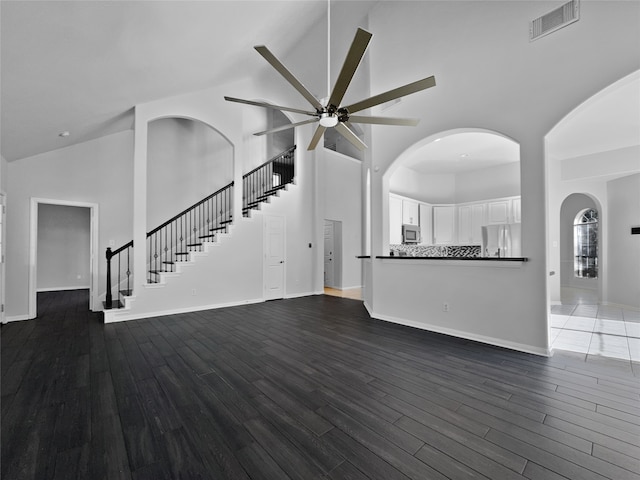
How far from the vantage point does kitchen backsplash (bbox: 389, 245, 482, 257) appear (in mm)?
7469

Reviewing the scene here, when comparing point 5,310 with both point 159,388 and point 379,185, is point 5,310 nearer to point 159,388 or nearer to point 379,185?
point 159,388

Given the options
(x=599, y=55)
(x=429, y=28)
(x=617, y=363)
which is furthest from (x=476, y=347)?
(x=429, y=28)

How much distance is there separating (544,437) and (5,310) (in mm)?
7271

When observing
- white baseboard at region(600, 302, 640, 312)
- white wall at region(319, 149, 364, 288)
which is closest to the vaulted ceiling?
white wall at region(319, 149, 364, 288)

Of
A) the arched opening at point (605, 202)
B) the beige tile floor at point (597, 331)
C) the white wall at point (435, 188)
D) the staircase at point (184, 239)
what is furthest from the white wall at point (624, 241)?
the staircase at point (184, 239)

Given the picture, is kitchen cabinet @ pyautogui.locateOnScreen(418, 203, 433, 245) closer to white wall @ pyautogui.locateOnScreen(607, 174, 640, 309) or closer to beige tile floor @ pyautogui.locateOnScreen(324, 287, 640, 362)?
beige tile floor @ pyautogui.locateOnScreen(324, 287, 640, 362)

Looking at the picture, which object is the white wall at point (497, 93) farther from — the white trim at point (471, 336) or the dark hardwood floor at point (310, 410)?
the dark hardwood floor at point (310, 410)

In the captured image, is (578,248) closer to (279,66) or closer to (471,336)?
(471,336)

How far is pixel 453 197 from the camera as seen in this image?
8.15 metres

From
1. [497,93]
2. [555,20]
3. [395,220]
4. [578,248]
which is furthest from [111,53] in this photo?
[578,248]

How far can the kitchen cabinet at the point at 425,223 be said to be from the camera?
7758 mm

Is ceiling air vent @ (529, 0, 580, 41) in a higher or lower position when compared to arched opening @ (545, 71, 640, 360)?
higher

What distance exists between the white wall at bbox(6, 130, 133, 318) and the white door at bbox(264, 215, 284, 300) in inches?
115

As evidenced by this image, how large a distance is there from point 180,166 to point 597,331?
8.44 metres
